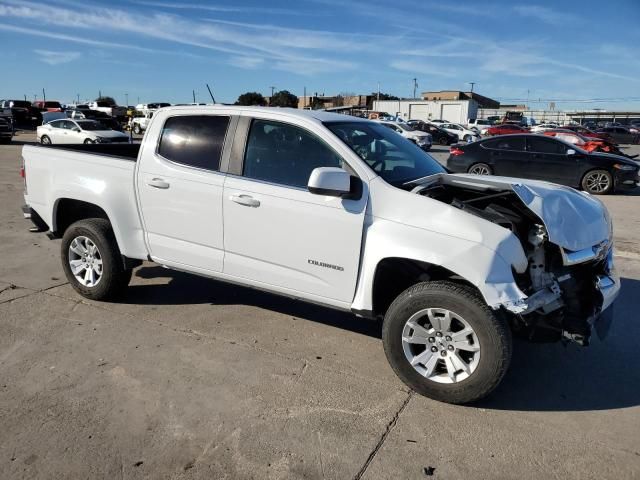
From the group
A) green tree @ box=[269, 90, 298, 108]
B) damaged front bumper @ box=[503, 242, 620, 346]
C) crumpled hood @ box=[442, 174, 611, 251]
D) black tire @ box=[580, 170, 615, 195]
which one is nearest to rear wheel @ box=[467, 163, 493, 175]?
black tire @ box=[580, 170, 615, 195]

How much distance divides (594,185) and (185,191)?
39.2ft

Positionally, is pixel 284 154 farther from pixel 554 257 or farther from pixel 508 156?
pixel 508 156

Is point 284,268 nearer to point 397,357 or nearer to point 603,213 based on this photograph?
point 397,357

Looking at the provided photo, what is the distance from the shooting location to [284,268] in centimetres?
384

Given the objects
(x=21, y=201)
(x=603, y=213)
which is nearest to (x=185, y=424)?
(x=603, y=213)

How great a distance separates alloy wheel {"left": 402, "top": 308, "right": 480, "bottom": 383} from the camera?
3.22 m

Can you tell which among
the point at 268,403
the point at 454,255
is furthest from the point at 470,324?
the point at 268,403

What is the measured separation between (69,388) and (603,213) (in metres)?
4.05

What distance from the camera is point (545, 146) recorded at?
521 inches

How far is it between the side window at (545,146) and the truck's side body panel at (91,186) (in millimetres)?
11549

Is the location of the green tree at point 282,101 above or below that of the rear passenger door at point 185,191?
above

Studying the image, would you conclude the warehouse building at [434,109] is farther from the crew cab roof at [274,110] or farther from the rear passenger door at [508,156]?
the crew cab roof at [274,110]

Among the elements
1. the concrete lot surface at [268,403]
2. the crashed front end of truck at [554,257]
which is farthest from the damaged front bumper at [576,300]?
the concrete lot surface at [268,403]

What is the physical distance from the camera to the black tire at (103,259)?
4.66 metres
